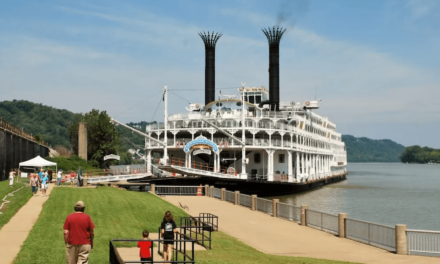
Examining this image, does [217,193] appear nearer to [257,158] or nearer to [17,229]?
[257,158]

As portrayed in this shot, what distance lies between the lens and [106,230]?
760 inches

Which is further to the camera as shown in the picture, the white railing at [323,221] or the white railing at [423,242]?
the white railing at [323,221]

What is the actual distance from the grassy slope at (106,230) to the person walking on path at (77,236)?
3.34m

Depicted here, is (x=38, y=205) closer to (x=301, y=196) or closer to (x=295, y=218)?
(x=295, y=218)

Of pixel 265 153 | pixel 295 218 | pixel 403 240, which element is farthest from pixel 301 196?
pixel 403 240

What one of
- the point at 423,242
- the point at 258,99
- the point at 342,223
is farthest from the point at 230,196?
the point at 258,99

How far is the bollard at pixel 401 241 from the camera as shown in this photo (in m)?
18.0

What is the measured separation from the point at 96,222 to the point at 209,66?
55375 mm

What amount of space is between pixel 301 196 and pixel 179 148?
1445 centimetres

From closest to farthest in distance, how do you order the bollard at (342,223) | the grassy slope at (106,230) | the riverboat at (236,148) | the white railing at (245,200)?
the grassy slope at (106,230) → the bollard at (342,223) → the white railing at (245,200) → the riverboat at (236,148)

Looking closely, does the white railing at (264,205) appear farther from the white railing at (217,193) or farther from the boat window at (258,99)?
the boat window at (258,99)

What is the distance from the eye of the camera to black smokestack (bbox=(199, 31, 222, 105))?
73375mm

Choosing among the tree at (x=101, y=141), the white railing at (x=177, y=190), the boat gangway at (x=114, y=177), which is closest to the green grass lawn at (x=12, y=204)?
the boat gangway at (x=114, y=177)

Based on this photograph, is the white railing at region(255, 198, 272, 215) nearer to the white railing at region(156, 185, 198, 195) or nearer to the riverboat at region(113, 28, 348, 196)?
the white railing at region(156, 185, 198, 195)
